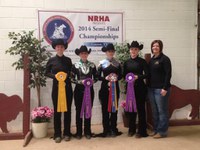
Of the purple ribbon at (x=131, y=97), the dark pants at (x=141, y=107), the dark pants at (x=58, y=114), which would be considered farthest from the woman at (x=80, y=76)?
the dark pants at (x=141, y=107)

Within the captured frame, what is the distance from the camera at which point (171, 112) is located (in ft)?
14.4

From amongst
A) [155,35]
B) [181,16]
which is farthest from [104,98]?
[181,16]

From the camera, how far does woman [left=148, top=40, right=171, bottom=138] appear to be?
11.5ft

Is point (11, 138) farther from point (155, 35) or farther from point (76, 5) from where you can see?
point (155, 35)

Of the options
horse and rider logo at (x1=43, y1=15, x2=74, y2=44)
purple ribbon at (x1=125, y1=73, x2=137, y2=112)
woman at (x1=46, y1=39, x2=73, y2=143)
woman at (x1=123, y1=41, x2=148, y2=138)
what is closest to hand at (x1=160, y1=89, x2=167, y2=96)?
woman at (x1=123, y1=41, x2=148, y2=138)

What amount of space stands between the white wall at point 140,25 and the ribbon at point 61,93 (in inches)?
30.1

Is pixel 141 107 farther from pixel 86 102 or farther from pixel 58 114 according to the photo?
pixel 58 114

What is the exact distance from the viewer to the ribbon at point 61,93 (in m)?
3.44

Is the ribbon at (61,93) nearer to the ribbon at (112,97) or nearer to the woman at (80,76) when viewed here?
Result: the woman at (80,76)

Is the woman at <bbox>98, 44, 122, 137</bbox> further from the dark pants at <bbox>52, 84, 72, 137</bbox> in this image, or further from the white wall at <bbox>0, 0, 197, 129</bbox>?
the white wall at <bbox>0, 0, 197, 129</bbox>

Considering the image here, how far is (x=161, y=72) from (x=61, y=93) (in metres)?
1.40

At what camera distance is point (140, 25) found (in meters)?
4.43

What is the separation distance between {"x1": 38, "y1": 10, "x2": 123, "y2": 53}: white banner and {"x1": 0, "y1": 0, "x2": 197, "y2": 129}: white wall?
0.33ft

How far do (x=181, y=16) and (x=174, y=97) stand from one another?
1.43 meters
